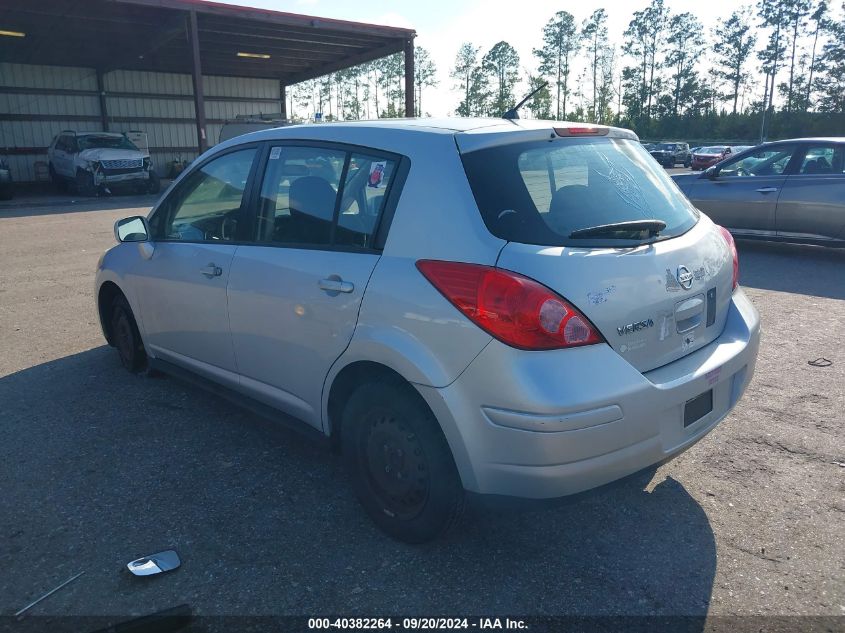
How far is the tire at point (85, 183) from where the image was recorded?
888 inches

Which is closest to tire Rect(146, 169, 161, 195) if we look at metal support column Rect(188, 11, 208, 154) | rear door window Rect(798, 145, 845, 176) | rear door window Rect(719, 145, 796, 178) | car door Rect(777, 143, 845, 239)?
metal support column Rect(188, 11, 208, 154)

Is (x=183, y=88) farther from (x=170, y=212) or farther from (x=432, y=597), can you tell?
(x=432, y=597)

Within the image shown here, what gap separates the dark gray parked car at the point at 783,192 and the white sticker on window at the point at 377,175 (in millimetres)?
7993

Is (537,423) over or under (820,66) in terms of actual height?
under

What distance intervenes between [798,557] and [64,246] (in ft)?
38.7

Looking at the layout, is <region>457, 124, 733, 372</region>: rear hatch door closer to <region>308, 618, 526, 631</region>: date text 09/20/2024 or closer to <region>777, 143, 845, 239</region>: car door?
<region>308, 618, 526, 631</region>: date text 09/20/2024

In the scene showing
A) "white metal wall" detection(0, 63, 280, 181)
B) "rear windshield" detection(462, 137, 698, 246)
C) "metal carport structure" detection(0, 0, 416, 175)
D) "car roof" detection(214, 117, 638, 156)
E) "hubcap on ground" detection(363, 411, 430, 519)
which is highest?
"metal carport structure" detection(0, 0, 416, 175)

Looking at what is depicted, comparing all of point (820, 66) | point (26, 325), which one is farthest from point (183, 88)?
point (820, 66)

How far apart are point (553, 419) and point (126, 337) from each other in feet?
12.3

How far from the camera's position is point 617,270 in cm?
261

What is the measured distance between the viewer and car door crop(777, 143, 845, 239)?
8805 millimetres

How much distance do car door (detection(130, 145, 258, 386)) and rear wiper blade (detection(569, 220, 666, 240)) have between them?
1.82 m

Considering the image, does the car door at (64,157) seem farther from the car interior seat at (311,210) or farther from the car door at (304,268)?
the car interior seat at (311,210)

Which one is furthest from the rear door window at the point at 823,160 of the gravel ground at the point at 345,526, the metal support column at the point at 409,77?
the metal support column at the point at 409,77
